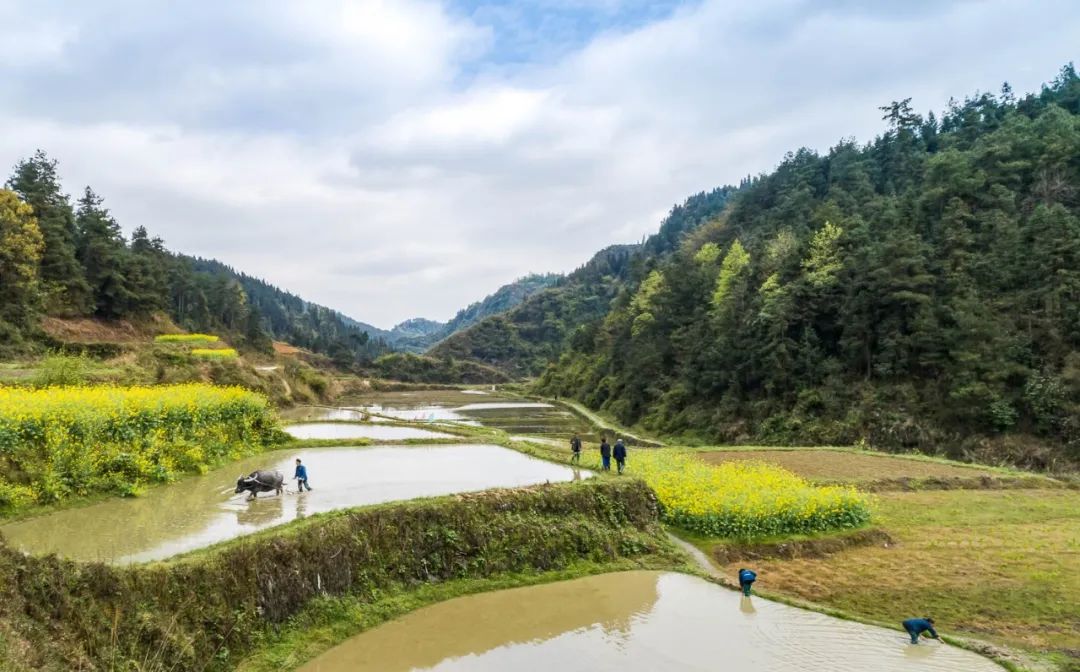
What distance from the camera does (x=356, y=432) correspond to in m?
26.3

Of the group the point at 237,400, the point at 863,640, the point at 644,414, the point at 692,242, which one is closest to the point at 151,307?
the point at 237,400

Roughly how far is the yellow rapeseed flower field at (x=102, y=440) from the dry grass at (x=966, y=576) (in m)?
14.4

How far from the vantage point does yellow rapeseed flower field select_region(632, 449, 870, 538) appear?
50.5 ft

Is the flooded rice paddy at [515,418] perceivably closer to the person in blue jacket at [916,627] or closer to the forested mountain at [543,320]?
the person in blue jacket at [916,627]

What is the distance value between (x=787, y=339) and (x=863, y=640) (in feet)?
102

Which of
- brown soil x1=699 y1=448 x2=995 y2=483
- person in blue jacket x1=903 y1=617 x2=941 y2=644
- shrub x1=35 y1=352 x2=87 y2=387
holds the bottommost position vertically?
person in blue jacket x1=903 y1=617 x2=941 y2=644

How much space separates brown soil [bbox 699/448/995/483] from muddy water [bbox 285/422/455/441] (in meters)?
12.7

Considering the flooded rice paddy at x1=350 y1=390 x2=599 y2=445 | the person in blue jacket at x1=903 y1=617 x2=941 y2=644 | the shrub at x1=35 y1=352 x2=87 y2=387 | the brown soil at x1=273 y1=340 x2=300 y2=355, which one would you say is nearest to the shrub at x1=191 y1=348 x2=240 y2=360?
the flooded rice paddy at x1=350 y1=390 x2=599 y2=445

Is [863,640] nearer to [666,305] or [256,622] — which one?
[256,622]

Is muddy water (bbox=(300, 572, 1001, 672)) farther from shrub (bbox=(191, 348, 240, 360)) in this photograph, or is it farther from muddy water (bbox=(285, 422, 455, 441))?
shrub (bbox=(191, 348, 240, 360))

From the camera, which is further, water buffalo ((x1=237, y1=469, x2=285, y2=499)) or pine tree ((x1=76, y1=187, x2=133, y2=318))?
pine tree ((x1=76, y1=187, x2=133, y2=318))

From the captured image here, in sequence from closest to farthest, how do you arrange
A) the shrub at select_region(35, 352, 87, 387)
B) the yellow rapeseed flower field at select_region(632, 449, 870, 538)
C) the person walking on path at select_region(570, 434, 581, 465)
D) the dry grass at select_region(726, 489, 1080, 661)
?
the dry grass at select_region(726, 489, 1080, 661) → the yellow rapeseed flower field at select_region(632, 449, 870, 538) → the person walking on path at select_region(570, 434, 581, 465) → the shrub at select_region(35, 352, 87, 387)

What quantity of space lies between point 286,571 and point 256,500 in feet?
14.3

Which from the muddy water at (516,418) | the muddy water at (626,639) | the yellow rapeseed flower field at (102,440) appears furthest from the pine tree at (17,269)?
the muddy water at (626,639)
